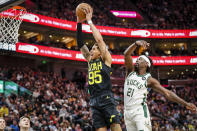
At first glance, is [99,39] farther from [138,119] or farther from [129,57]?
[138,119]

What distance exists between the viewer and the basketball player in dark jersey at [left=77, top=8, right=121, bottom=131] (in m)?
4.17

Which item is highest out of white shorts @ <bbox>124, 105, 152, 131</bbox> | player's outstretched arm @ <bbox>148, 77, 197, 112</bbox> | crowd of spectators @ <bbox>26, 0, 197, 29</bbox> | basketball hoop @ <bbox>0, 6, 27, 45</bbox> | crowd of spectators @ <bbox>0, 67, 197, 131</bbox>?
crowd of spectators @ <bbox>26, 0, 197, 29</bbox>

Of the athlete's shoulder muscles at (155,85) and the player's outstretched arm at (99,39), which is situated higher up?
the player's outstretched arm at (99,39)

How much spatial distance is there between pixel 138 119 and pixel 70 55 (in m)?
21.5

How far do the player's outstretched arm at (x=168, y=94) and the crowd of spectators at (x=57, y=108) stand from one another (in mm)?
8577

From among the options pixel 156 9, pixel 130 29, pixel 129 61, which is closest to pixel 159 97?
pixel 130 29

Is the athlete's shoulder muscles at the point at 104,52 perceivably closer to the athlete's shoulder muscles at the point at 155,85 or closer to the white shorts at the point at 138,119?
the athlete's shoulder muscles at the point at 155,85

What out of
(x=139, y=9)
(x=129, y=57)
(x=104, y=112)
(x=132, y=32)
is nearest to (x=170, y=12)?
(x=139, y=9)

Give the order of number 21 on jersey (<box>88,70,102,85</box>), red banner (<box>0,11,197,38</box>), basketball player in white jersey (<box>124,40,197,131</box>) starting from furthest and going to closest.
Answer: red banner (<box>0,11,197,38</box>) → basketball player in white jersey (<box>124,40,197,131</box>) → number 21 on jersey (<box>88,70,102,85</box>)

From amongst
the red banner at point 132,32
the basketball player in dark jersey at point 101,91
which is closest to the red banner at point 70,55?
the red banner at point 132,32

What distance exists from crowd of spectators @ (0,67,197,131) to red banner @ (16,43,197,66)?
2.76m

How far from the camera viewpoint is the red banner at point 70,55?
22.7m

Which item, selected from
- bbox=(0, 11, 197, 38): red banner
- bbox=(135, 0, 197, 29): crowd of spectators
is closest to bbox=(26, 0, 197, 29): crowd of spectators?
bbox=(135, 0, 197, 29): crowd of spectators

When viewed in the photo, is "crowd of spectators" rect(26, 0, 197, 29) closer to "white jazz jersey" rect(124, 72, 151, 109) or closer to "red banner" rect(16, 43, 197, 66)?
"red banner" rect(16, 43, 197, 66)
